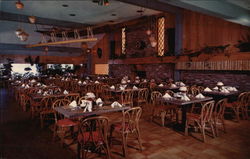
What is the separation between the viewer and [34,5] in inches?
309

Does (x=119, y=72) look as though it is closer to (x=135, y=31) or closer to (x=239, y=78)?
(x=135, y=31)

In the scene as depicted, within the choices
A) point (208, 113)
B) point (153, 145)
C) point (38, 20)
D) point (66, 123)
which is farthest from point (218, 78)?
point (38, 20)

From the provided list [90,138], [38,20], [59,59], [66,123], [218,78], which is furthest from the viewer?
[59,59]

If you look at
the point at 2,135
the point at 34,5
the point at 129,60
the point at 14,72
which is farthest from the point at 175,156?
the point at 14,72

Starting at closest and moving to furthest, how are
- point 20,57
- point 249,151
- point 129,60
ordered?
point 249,151
point 129,60
point 20,57

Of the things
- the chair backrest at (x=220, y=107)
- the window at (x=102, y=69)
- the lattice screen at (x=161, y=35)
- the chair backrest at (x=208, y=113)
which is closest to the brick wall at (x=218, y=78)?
the lattice screen at (x=161, y=35)

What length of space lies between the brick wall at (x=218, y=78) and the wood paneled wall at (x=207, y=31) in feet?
4.15

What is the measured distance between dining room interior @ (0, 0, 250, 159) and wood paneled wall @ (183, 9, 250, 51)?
0.04 metres

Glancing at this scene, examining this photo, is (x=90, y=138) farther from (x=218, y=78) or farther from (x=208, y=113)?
(x=218, y=78)

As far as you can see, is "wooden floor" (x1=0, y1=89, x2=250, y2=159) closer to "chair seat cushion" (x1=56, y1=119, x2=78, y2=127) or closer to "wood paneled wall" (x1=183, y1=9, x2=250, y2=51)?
"chair seat cushion" (x1=56, y1=119, x2=78, y2=127)

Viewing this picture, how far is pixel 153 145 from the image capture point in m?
3.64

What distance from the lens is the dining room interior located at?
11.2 ft

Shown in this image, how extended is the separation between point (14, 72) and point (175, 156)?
1901cm

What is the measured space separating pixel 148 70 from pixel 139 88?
13.6 ft
